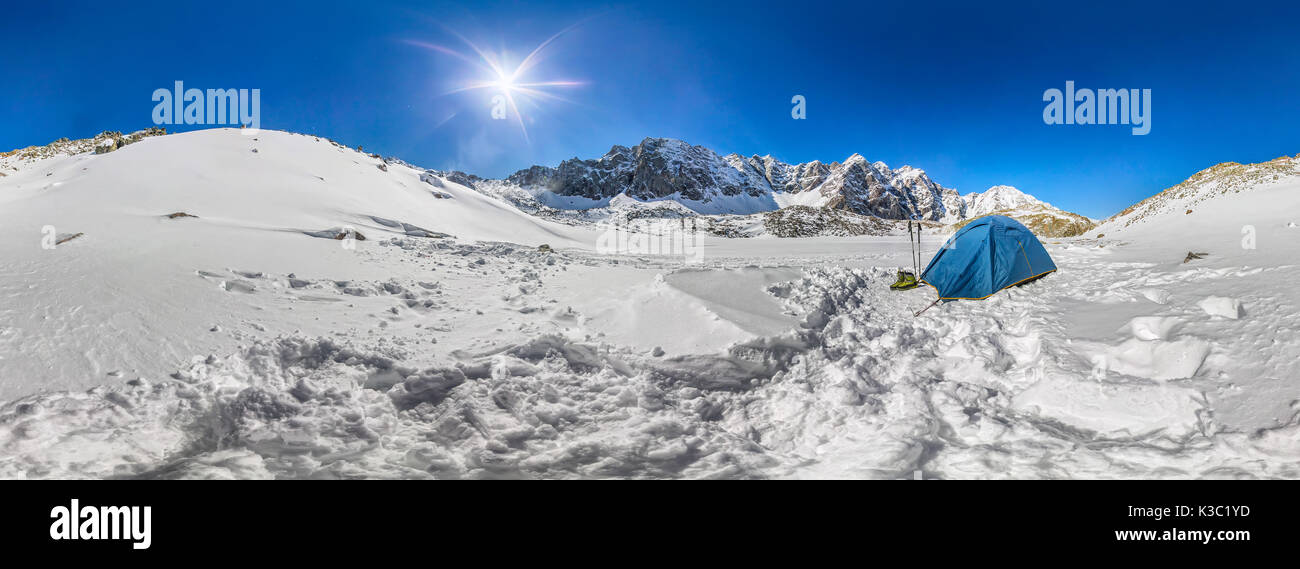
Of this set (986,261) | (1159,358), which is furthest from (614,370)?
(986,261)

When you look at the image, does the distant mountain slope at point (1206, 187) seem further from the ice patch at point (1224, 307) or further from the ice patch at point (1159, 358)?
the ice patch at point (1159, 358)

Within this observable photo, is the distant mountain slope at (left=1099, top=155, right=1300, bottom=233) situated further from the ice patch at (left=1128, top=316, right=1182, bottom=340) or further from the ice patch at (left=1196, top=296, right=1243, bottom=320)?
the ice patch at (left=1128, top=316, right=1182, bottom=340)

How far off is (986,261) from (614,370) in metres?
9.34

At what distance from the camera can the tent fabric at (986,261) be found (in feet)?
33.3

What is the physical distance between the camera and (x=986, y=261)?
10359mm

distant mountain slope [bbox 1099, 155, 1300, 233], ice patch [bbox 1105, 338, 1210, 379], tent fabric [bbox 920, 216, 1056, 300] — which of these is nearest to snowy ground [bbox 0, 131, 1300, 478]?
ice patch [bbox 1105, 338, 1210, 379]

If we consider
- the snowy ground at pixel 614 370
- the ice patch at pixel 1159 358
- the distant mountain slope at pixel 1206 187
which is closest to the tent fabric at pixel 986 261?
Result: the snowy ground at pixel 614 370

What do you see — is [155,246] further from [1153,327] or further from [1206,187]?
[1206,187]

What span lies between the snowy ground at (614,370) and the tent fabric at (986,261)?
1.81 ft

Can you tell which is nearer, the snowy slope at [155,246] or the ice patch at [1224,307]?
the snowy slope at [155,246]

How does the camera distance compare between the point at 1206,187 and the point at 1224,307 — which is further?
the point at 1206,187
